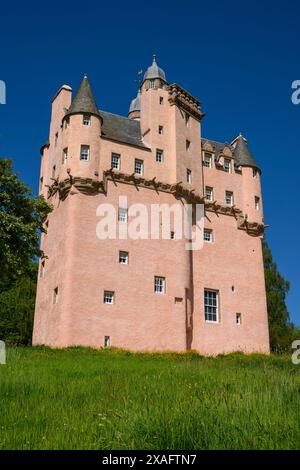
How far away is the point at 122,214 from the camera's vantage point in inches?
1574

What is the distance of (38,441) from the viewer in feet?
32.2

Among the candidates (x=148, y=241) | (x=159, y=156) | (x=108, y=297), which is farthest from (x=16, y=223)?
(x=159, y=156)

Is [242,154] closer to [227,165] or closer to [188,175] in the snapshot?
[227,165]

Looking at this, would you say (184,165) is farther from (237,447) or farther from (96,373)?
(237,447)

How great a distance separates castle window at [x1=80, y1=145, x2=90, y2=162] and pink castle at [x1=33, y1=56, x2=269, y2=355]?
0.08 meters

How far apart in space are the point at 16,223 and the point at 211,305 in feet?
64.5

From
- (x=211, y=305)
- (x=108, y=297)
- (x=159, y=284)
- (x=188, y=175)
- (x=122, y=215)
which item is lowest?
(x=108, y=297)

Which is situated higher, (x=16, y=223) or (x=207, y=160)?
(x=207, y=160)

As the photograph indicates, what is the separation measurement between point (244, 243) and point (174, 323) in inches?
450

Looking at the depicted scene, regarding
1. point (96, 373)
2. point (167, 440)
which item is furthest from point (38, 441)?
point (96, 373)

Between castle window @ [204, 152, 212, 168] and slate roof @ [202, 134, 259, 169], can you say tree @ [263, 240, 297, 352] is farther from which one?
castle window @ [204, 152, 212, 168]

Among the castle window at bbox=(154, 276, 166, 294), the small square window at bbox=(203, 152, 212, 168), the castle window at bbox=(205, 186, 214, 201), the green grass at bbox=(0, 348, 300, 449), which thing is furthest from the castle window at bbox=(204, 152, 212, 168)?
the green grass at bbox=(0, 348, 300, 449)

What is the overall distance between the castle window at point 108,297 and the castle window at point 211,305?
8.44m

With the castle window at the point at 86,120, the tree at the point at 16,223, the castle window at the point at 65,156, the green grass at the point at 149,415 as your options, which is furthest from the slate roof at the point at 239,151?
the green grass at the point at 149,415
